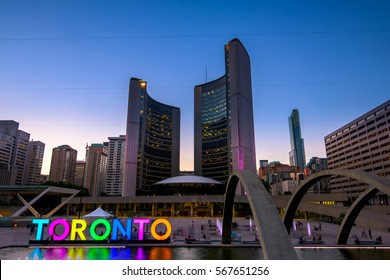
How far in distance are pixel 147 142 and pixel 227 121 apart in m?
52.1

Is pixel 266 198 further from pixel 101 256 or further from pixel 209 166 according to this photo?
pixel 209 166

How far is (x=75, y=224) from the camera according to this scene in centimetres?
2659

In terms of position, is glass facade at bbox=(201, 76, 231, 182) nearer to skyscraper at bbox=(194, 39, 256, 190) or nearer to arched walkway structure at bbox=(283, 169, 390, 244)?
skyscraper at bbox=(194, 39, 256, 190)

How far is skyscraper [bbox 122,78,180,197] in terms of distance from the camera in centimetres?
13425

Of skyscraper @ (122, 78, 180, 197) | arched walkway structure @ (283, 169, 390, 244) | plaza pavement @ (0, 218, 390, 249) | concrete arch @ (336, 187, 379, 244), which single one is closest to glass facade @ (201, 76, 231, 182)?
skyscraper @ (122, 78, 180, 197)

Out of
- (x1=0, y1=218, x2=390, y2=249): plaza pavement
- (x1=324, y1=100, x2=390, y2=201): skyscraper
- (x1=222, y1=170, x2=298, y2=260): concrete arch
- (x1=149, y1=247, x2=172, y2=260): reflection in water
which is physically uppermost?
(x1=324, y1=100, x2=390, y2=201): skyscraper

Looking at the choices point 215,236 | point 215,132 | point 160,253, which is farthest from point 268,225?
point 215,132

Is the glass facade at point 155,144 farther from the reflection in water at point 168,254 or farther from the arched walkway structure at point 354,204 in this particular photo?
the arched walkway structure at point 354,204

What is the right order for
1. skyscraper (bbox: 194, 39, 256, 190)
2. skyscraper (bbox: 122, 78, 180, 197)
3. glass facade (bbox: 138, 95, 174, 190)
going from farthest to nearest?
glass facade (bbox: 138, 95, 174, 190)
skyscraper (bbox: 122, 78, 180, 197)
skyscraper (bbox: 194, 39, 256, 190)

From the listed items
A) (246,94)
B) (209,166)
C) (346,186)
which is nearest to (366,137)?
(346,186)

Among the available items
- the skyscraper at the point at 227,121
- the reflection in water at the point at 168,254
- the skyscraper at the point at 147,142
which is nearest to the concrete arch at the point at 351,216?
the reflection in water at the point at 168,254

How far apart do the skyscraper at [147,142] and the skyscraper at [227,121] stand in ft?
64.0

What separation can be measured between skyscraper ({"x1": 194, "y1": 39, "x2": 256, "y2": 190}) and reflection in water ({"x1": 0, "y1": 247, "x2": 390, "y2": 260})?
334 ft

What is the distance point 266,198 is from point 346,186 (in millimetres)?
158894
